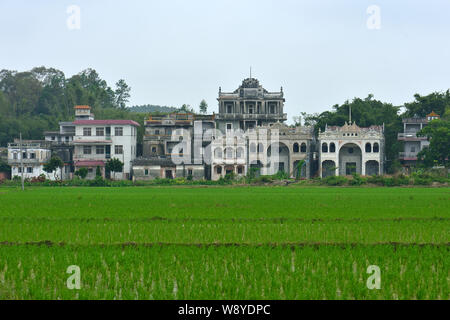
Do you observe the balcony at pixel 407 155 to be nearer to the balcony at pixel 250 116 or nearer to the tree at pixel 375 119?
the tree at pixel 375 119

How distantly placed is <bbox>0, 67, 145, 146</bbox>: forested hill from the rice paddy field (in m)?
56.7

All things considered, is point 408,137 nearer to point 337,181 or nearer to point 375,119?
point 375,119

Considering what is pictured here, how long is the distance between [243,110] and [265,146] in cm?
756

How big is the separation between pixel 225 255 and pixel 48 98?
83510 mm

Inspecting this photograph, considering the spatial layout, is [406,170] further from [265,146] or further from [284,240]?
[284,240]

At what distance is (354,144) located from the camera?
203 feet

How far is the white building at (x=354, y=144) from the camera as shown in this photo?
6050 centimetres

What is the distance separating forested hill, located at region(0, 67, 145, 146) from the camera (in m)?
75.6

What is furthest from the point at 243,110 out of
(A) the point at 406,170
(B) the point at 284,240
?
(B) the point at 284,240

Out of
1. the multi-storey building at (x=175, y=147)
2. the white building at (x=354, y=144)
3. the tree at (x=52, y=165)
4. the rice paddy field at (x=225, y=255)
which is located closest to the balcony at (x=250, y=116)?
the multi-storey building at (x=175, y=147)

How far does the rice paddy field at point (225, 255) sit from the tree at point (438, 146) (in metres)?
35.2
